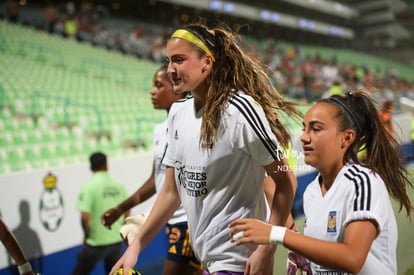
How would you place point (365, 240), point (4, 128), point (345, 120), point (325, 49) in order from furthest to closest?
point (325, 49), point (4, 128), point (345, 120), point (365, 240)

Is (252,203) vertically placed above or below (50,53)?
below

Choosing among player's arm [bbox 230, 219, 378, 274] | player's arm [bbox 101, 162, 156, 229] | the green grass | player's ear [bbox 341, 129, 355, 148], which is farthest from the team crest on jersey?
player's arm [bbox 101, 162, 156, 229]

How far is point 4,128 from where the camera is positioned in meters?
5.11

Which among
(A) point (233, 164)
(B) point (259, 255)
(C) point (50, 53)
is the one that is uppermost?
(C) point (50, 53)

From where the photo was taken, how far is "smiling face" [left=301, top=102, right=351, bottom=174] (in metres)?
1.48

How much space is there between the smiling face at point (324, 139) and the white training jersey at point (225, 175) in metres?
0.15

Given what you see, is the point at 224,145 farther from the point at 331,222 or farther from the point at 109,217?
the point at 109,217

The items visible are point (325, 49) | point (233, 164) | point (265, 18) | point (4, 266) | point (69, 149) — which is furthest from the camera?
point (325, 49)

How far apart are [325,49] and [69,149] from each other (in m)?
18.2

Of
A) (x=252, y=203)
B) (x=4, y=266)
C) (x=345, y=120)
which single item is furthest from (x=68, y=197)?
(x=345, y=120)

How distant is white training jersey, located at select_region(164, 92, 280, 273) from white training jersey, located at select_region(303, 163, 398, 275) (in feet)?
Result: 0.72

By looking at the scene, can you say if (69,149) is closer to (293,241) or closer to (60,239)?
(60,239)

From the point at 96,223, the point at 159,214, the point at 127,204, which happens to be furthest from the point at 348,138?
the point at 96,223

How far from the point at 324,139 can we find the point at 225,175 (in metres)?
0.37
